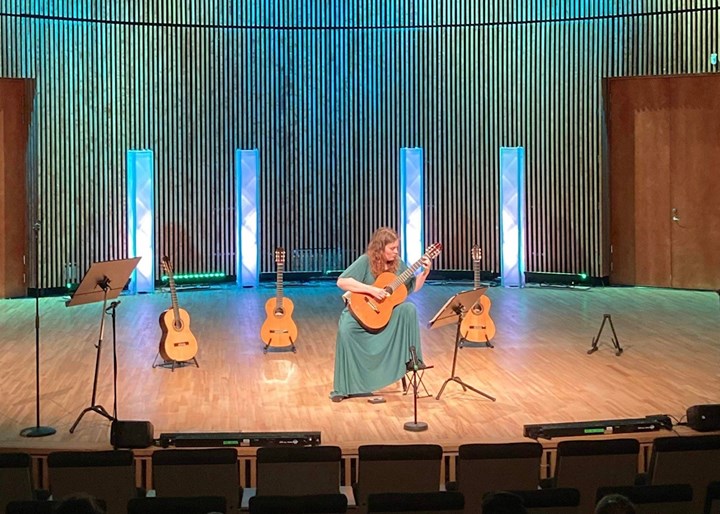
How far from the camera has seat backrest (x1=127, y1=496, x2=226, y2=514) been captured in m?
3.66

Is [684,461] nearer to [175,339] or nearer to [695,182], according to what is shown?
[175,339]

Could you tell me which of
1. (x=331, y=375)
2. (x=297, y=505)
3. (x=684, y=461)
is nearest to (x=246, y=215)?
(x=331, y=375)

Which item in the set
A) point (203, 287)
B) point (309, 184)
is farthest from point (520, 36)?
point (203, 287)

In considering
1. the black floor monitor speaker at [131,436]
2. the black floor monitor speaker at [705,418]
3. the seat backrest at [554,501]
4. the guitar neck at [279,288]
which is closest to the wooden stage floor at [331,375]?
the black floor monitor speaker at [131,436]

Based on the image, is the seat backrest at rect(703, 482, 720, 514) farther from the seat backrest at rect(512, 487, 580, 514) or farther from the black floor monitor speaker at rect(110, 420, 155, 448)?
the black floor monitor speaker at rect(110, 420, 155, 448)

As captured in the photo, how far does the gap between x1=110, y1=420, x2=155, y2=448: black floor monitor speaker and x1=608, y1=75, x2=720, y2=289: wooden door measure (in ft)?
37.2

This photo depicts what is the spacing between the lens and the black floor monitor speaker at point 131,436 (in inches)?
234

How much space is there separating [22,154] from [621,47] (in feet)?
30.8

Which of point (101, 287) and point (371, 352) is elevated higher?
point (101, 287)

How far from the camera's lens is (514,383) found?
8.36m

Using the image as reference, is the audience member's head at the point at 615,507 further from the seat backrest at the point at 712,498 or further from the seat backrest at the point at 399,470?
the seat backrest at the point at 399,470

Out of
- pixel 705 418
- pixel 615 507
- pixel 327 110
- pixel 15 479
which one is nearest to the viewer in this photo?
pixel 615 507

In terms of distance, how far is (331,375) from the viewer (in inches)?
346

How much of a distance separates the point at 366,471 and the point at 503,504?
177 centimetres
